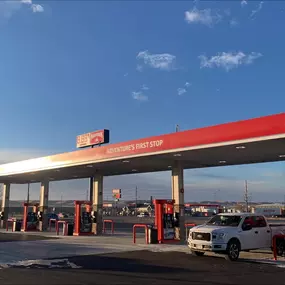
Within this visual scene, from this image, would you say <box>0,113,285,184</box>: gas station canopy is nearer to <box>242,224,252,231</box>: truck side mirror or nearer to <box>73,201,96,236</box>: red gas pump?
<box>73,201,96,236</box>: red gas pump

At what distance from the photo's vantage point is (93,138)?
30281mm

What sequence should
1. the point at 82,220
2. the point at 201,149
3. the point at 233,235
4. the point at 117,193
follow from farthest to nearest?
the point at 117,193 < the point at 82,220 < the point at 201,149 < the point at 233,235

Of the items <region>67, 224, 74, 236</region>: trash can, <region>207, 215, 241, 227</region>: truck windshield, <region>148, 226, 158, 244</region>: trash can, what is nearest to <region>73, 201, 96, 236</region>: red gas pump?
<region>67, 224, 74, 236</region>: trash can

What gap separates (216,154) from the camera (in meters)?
20.4

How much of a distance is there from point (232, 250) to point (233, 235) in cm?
54

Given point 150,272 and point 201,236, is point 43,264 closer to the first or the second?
point 150,272

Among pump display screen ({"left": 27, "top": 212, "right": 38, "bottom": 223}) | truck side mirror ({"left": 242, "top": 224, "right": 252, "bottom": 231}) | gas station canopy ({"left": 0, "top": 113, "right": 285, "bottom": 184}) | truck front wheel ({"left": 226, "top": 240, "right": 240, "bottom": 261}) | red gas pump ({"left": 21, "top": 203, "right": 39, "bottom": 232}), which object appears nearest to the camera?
truck front wheel ({"left": 226, "top": 240, "right": 240, "bottom": 261})

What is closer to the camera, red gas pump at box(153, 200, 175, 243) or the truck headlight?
the truck headlight

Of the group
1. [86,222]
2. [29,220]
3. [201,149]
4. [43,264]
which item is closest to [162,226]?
[201,149]

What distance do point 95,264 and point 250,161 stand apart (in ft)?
44.1

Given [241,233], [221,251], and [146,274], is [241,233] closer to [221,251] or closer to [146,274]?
[221,251]

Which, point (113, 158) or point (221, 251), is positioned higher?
point (113, 158)

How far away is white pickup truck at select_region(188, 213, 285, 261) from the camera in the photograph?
14.2m

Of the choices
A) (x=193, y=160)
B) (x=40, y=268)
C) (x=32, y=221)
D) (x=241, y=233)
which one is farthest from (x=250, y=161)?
(x=32, y=221)
